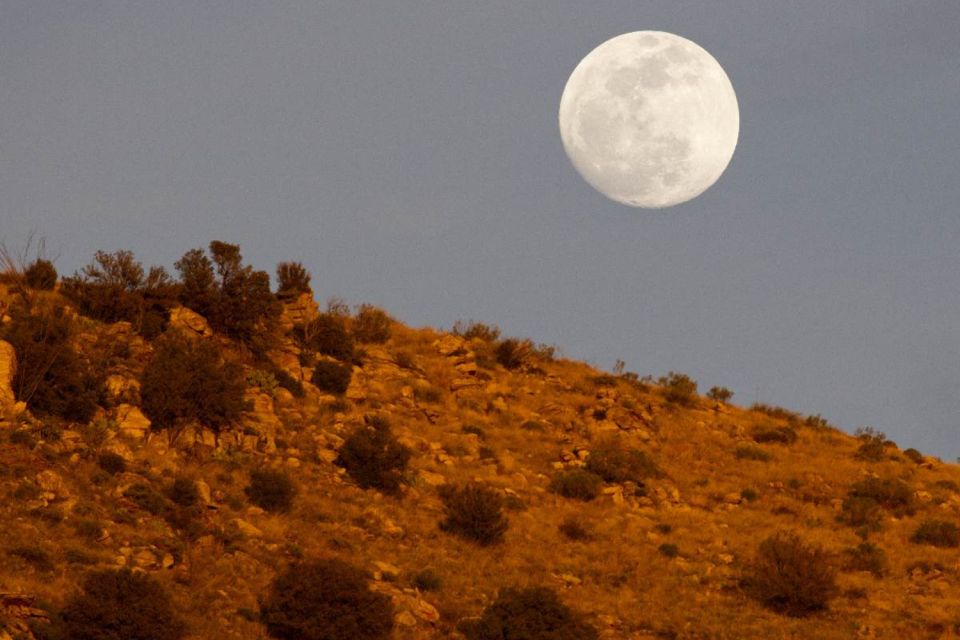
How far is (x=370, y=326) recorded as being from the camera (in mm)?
42312

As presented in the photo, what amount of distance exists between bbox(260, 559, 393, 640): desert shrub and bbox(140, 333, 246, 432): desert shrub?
24.4 feet

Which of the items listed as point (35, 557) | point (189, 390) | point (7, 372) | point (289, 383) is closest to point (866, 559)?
point (289, 383)

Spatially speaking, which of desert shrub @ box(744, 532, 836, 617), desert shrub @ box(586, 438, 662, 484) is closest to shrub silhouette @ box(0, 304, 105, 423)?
desert shrub @ box(586, 438, 662, 484)

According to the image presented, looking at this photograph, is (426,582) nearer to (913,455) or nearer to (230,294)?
(230,294)

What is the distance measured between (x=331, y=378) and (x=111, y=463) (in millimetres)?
10580

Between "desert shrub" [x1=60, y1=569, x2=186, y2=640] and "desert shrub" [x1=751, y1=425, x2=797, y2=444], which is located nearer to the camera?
"desert shrub" [x1=60, y1=569, x2=186, y2=640]

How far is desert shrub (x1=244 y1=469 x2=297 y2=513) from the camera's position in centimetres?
2794

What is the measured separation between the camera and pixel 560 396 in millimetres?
42500

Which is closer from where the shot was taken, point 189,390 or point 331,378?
point 189,390

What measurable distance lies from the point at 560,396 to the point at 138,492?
65.8ft

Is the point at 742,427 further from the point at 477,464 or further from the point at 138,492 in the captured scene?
the point at 138,492

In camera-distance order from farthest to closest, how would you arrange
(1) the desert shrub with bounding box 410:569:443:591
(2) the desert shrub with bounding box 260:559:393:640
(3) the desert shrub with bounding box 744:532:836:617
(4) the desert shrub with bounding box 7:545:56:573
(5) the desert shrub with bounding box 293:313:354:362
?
1. (5) the desert shrub with bounding box 293:313:354:362
2. (3) the desert shrub with bounding box 744:532:836:617
3. (1) the desert shrub with bounding box 410:569:443:591
4. (2) the desert shrub with bounding box 260:559:393:640
5. (4) the desert shrub with bounding box 7:545:56:573

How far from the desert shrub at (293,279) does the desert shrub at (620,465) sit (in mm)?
12094

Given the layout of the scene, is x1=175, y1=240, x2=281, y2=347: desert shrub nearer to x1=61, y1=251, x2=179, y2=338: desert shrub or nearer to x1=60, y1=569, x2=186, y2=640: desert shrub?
x1=61, y1=251, x2=179, y2=338: desert shrub
